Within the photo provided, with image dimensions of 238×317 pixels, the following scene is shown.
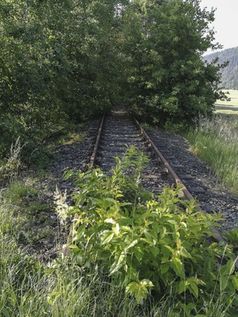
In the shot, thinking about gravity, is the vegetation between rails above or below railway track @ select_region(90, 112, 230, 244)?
above

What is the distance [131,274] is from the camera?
118 inches

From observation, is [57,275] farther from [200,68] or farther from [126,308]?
[200,68]

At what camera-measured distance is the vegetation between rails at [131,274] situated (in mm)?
2992

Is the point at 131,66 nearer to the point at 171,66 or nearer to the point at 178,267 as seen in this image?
the point at 171,66

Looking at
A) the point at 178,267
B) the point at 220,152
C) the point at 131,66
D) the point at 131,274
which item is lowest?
the point at 220,152

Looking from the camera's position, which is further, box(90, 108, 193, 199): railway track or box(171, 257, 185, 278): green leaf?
box(90, 108, 193, 199): railway track

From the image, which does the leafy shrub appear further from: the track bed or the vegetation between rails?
the track bed

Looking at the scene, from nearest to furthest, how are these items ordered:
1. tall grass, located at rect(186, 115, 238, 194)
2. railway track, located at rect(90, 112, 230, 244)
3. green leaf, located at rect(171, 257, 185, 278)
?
green leaf, located at rect(171, 257, 185, 278) < railway track, located at rect(90, 112, 230, 244) < tall grass, located at rect(186, 115, 238, 194)

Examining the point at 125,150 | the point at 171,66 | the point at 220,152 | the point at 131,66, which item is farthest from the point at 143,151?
the point at 131,66

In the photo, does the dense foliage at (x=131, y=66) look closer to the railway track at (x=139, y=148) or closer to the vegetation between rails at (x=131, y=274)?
the railway track at (x=139, y=148)

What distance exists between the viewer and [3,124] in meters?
8.54

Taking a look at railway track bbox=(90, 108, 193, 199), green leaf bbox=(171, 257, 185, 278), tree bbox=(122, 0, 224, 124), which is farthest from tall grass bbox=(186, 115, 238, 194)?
A: green leaf bbox=(171, 257, 185, 278)

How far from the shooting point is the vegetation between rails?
9.82 feet

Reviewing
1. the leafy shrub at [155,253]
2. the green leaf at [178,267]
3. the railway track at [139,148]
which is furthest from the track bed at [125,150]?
the green leaf at [178,267]
